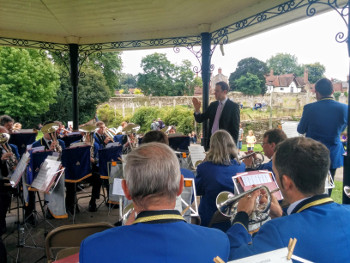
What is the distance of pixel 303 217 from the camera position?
119 cm

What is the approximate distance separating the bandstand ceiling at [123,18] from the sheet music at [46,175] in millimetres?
2627

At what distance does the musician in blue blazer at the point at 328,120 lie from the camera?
3.64 metres

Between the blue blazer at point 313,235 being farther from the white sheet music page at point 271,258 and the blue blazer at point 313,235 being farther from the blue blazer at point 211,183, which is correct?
the blue blazer at point 211,183

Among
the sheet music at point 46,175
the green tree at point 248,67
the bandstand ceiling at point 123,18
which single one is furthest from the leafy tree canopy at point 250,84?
the sheet music at point 46,175

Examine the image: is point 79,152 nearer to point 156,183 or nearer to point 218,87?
point 218,87

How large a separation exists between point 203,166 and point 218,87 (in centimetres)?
235

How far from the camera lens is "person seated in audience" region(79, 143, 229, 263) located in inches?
40.9

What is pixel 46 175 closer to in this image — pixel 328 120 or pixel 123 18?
pixel 123 18

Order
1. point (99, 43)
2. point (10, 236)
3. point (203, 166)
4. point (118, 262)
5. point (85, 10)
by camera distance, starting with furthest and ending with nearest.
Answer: point (99, 43) → point (85, 10) → point (10, 236) → point (203, 166) → point (118, 262)

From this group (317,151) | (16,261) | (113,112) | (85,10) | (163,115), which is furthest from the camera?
(113,112)

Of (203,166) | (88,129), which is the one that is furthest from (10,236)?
(203,166)

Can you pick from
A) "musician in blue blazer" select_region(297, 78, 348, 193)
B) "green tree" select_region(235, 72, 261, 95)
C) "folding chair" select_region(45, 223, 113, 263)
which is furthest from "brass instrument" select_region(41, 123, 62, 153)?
"green tree" select_region(235, 72, 261, 95)

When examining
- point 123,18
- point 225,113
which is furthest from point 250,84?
point 225,113

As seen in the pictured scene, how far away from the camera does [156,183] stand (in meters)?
1.18
